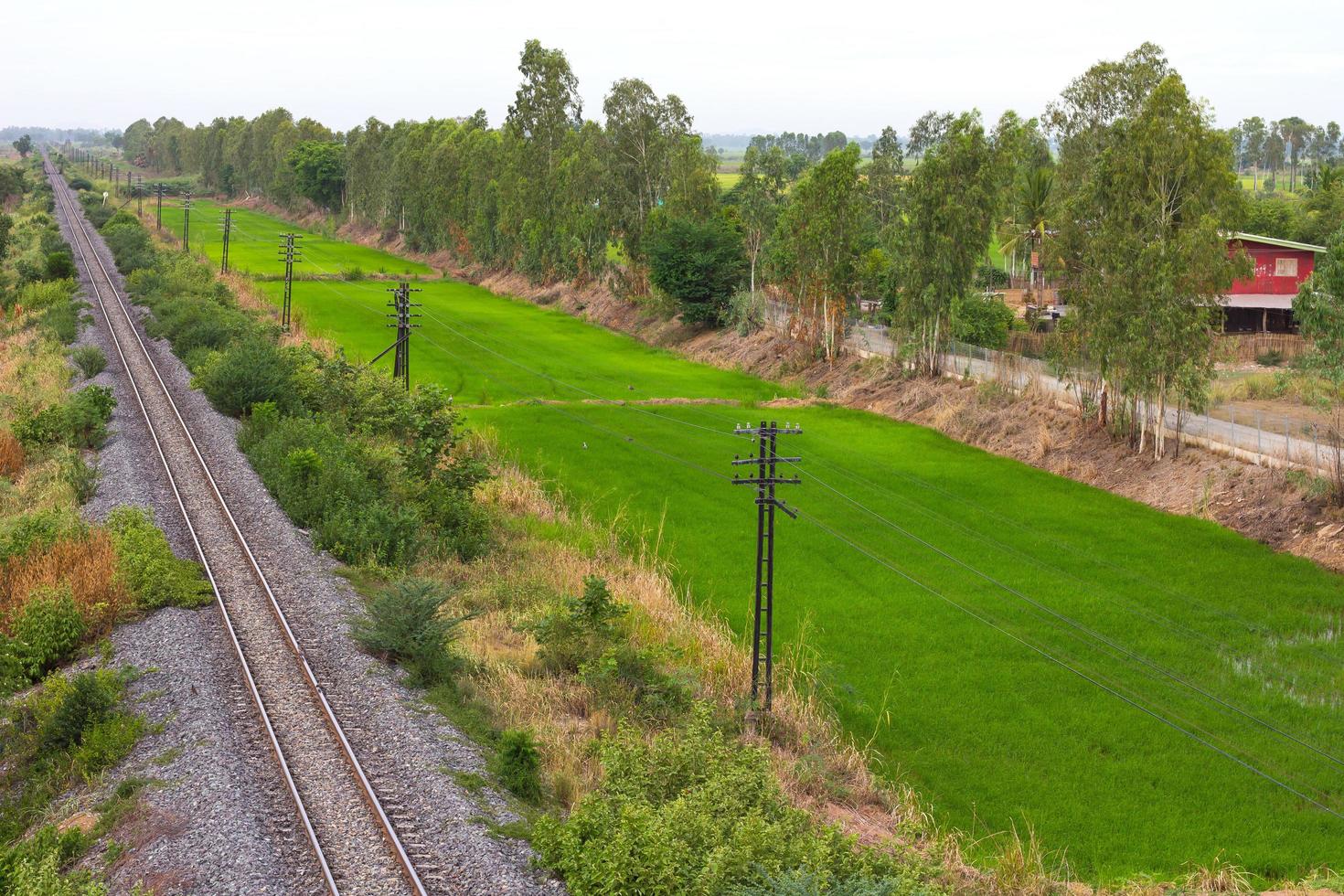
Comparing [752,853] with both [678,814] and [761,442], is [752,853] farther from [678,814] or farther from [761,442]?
[761,442]

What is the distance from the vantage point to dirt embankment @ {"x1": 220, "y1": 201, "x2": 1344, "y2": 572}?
35969mm

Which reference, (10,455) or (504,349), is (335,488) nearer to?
(10,455)

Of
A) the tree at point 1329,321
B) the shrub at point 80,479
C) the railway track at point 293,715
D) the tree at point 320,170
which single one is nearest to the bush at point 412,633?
the railway track at point 293,715

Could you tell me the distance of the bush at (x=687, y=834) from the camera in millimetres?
15320

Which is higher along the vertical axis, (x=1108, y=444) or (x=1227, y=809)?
(x=1108, y=444)

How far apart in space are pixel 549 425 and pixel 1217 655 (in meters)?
32.3

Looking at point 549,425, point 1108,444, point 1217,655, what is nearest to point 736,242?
point 549,425

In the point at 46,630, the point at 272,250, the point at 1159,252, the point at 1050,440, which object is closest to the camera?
the point at 46,630

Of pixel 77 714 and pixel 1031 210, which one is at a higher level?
pixel 1031 210

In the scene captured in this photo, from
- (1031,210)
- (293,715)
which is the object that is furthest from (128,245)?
(293,715)

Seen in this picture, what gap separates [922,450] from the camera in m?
49.3

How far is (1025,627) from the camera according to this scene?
30.3 metres

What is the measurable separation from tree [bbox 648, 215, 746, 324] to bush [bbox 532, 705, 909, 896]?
5946 cm

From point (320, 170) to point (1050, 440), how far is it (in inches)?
5067
